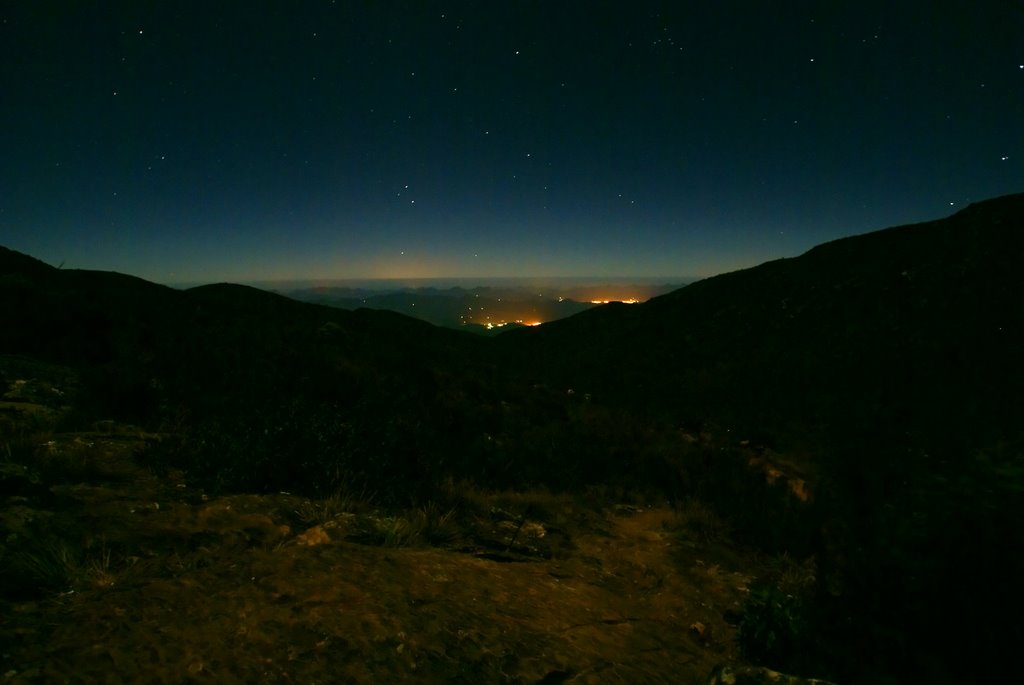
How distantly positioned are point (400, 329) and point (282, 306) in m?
11.0

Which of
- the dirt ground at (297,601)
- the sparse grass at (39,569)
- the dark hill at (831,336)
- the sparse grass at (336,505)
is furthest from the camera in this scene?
the dark hill at (831,336)

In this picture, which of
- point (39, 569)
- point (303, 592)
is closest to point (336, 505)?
point (303, 592)

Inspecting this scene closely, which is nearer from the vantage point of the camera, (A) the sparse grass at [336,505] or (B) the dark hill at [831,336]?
(A) the sparse grass at [336,505]

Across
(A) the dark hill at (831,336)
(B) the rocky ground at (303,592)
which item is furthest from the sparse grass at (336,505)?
(A) the dark hill at (831,336)

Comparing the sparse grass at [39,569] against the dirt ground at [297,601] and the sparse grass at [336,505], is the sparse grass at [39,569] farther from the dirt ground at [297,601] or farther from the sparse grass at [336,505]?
the sparse grass at [336,505]

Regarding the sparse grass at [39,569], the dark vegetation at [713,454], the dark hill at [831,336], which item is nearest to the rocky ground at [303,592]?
the sparse grass at [39,569]

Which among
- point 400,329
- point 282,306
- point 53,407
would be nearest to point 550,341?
point 400,329

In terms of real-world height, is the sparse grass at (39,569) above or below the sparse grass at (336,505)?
above

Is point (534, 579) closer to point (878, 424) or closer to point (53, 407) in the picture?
point (878, 424)

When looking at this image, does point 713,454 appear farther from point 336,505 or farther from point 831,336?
point 831,336

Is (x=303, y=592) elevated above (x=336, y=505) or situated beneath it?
Result: elevated above

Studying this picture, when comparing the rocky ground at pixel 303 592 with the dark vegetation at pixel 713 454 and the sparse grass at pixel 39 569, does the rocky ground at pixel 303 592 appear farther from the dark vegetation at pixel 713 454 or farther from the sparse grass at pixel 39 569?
the dark vegetation at pixel 713 454

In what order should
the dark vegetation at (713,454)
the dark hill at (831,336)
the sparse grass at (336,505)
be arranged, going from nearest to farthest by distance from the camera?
1. the dark vegetation at (713,454)
2. the sparse grass at (336,505)
3. the dark hill at (831,336)

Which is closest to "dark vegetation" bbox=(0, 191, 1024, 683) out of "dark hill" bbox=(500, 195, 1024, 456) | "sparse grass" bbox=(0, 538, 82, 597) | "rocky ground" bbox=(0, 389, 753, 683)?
"sparse grass" bbox=(0, 538, 82, 597)
